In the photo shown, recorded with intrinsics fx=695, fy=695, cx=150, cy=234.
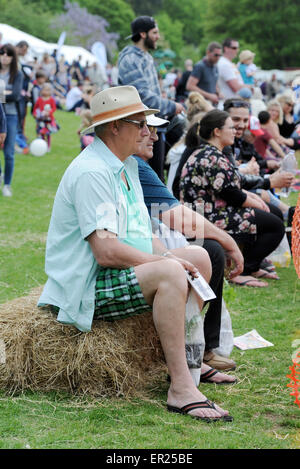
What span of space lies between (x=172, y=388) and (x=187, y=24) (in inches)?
3581

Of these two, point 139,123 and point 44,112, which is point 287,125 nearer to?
point 44,112

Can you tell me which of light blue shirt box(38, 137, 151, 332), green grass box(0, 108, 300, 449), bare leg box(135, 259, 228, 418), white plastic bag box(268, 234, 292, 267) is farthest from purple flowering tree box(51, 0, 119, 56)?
bare leg box(135, 259, 228, 418)

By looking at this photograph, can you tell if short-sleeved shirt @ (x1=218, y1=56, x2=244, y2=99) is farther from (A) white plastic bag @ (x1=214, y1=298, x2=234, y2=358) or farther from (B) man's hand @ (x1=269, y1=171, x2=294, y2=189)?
(A) white plastic bag @ (x1=214, y1=298, x2=234, y2=358)

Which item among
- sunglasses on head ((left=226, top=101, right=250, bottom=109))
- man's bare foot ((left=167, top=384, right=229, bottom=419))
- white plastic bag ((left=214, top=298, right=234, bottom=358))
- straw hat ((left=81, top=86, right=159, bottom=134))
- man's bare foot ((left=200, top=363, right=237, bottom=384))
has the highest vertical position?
straw hat ((left=81, top=86, right=159, bottom=134))

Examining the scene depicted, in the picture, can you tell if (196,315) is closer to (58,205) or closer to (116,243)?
(116,243)

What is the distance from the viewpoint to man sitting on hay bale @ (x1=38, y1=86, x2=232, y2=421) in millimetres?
3480

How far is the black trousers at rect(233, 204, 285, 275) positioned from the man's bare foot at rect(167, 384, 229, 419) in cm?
304

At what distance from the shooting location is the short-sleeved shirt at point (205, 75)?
34.0 ft

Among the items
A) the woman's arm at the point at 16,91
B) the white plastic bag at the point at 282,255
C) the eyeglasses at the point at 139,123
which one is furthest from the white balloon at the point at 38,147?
the eyeglasses at the point at 139,123

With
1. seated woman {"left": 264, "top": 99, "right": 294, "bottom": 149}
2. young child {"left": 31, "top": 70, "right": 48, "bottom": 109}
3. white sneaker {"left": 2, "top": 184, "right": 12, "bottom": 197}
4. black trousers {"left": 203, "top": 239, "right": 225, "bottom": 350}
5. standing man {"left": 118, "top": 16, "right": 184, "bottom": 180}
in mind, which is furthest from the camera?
young child {"left": 31, "top": 70, "right": 48, "bottom": 109}

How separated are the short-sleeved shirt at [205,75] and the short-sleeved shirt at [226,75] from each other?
0.99 ft

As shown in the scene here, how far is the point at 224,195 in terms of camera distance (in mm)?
5941

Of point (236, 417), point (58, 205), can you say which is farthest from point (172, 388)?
point (58, 205)

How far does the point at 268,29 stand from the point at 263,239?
2316 inches
